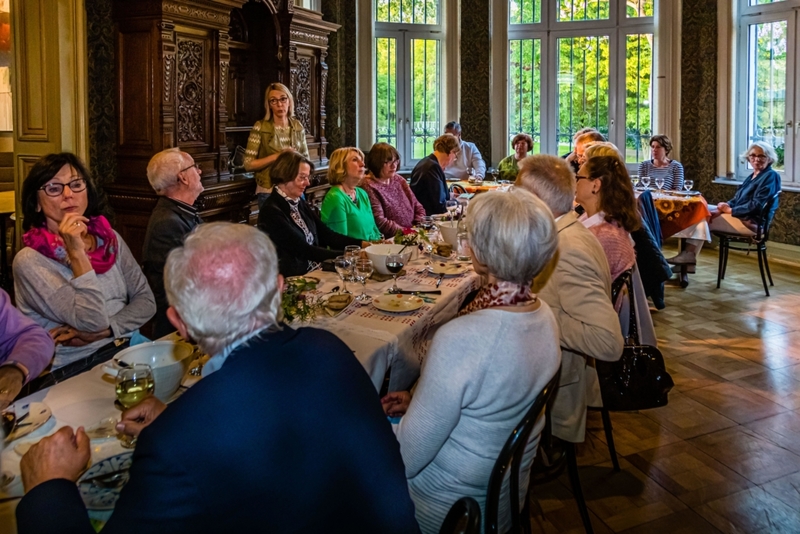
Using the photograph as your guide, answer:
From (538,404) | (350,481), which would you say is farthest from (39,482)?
(538,404)

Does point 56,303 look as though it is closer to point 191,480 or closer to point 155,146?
point 191,480

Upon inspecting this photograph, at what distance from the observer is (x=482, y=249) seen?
2.05 meters

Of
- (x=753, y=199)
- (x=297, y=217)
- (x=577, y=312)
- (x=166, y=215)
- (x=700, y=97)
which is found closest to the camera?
(x=577, y=312)

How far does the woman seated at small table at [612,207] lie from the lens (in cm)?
331

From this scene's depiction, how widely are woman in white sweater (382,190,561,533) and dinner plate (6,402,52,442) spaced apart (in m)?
0.88

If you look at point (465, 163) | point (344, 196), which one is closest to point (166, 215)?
point (344, 196)

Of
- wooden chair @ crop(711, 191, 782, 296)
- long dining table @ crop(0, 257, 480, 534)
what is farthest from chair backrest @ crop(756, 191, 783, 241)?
long dining table @ crop(0, 257, 480, 534)

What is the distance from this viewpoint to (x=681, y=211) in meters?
6.74

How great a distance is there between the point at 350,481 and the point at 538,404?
59cm

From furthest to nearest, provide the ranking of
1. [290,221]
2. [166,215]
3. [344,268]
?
[290,221] < [166,215] < [344,268]

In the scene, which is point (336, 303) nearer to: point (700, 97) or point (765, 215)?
point (765, 215)

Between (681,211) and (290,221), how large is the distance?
4135 mm

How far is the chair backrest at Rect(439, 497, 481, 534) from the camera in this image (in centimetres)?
147

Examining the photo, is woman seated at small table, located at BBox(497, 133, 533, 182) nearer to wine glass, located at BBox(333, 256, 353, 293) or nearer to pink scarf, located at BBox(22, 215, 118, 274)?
wine glass, located at BBox(333, 256, 353, 293)
